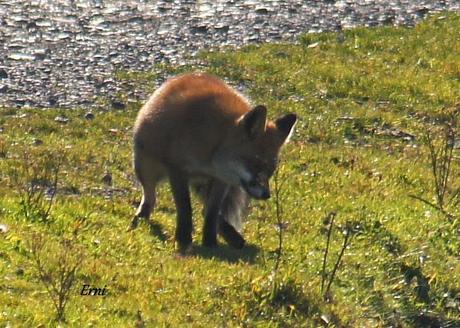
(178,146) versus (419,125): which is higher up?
(178,146)

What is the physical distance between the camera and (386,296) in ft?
30.6

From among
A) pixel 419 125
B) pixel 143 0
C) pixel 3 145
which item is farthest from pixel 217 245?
pixel 143 0

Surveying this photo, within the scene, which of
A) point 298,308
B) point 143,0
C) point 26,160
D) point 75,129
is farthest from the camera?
point 143,0

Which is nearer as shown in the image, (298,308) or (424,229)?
(298,308)

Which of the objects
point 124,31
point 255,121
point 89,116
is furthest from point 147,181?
point 124,31

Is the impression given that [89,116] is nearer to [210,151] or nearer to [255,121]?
[210,151]

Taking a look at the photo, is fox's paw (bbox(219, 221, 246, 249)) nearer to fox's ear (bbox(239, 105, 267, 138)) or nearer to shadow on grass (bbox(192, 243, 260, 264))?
shadow on grass (bbox(192, 243, 260, 264))

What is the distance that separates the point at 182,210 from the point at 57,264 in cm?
201

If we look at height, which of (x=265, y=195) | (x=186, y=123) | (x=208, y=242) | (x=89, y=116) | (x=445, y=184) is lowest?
(x=89, y=116)

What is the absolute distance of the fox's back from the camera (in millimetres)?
10398

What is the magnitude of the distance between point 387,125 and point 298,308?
21.4ft

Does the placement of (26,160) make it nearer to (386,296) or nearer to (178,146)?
(178,146)

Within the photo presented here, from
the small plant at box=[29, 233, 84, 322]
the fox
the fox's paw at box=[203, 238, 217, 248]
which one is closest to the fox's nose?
the fox

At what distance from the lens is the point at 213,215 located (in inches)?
400
